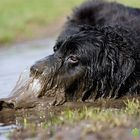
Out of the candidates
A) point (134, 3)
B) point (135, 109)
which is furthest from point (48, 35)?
point (135, 109)

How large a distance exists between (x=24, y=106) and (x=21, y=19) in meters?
14.8

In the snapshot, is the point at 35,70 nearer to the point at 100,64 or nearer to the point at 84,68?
the point at 84,68

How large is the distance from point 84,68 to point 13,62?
7.75m

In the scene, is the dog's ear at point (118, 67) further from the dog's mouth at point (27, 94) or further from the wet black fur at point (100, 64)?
the dog's mouth at point (27, 94)

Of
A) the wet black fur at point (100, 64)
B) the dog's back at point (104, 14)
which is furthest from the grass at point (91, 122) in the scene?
the dog's back at point (104, 14)

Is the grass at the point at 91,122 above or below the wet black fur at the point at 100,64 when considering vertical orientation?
below

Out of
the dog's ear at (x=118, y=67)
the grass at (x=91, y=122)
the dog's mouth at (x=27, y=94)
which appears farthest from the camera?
the dog's ear at (x=118, y=67)

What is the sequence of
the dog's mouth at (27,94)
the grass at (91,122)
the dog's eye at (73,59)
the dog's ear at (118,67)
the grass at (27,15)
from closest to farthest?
the grass at (91,122) → the dog's mouth at (27,94) → the dog's eye at (73,59) → the dog's ear at (118,67) → the grass at (27,15)

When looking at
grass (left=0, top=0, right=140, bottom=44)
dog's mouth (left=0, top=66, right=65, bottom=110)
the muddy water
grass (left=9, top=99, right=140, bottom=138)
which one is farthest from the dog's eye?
grass (left=0, top=0, right=140, bottom=44)

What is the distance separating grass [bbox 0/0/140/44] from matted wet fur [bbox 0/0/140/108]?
12.4 m

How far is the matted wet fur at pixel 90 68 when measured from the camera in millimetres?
7832

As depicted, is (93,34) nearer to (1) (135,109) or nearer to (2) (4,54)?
(1) (135,109)

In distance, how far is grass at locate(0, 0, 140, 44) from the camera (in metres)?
21.4

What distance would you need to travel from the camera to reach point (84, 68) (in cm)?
796
